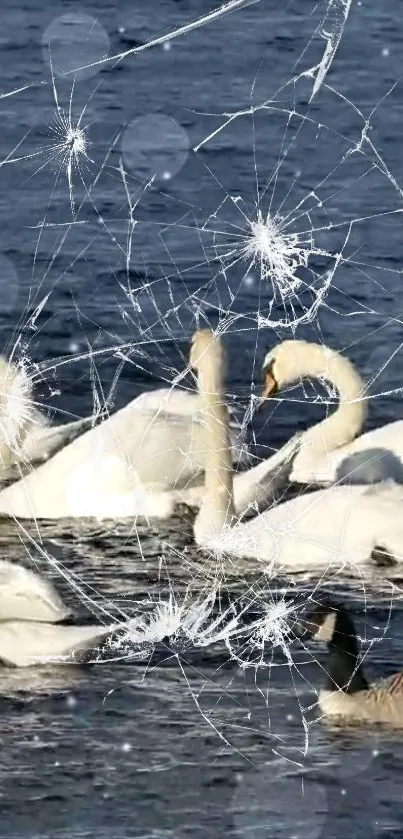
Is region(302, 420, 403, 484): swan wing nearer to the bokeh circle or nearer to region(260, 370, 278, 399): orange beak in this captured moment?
region(260, 370, 278, 399): orange beak

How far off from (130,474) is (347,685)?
2841 mm

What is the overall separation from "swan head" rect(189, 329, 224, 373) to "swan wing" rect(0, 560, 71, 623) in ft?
8.26

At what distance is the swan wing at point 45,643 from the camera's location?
10.3 meters

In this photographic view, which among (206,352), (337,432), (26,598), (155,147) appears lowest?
(26,598)

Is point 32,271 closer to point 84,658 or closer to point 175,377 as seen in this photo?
point 175,377

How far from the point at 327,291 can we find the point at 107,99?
472cm

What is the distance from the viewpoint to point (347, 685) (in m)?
10.1

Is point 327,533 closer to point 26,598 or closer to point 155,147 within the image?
point 26,598

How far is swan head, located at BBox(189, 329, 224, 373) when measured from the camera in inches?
499

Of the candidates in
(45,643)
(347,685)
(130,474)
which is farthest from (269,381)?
(347,685)

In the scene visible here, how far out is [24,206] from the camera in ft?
56.9

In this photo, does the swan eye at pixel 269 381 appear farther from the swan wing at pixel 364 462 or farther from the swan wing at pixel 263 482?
the swan wing at pixel 263 482

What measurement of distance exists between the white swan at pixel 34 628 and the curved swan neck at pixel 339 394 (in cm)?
272

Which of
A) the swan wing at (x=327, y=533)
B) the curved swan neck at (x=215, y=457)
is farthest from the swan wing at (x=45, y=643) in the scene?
the curved swan neck at (x=215, y=457)
